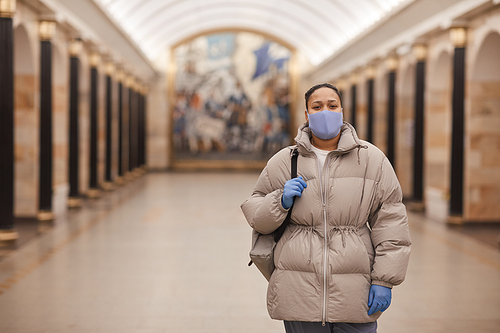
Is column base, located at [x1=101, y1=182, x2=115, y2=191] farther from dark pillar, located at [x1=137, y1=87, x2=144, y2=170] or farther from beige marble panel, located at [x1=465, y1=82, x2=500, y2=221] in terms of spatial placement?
beige marble panel, located at [x1=465, y1=82, x2=500, y2=221]

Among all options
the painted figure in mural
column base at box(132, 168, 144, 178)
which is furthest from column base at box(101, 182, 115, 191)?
the painted figure in mural

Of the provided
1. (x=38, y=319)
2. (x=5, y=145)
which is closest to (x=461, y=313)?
(x=38, y=319)

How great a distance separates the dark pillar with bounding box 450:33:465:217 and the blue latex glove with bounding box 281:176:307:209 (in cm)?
1059

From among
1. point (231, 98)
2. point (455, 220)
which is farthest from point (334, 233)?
point (231, 98)

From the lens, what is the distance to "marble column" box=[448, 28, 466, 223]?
12969 millimetres

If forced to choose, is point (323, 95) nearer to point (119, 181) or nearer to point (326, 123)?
point (326, 123)

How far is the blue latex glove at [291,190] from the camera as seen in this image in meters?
3.25

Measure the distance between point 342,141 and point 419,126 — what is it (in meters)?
12.9

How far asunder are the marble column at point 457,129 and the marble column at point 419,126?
8.28ft

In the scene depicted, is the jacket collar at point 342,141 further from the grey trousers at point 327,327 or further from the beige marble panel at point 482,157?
the beige marble panel at point 482,157

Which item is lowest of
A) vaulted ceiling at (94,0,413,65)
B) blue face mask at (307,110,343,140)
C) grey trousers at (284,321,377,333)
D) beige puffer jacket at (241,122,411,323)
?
grey trousers at (284,321,377,333)

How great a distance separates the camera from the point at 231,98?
115 feet

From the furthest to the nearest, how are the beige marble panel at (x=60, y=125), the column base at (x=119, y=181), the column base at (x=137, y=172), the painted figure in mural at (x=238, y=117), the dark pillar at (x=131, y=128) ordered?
1. the painted figure in mural at (x=238, y=117)
2. the column base at (x=137, y=172)
3. the dark pillar at (x=131, y=128)
4. the column base at (x=119, y=181)
5. the beige marble panel at (x=60, y=125)

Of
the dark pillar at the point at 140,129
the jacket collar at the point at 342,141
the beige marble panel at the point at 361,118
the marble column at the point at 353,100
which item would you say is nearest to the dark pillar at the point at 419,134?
the marble column at the point at 353,100
